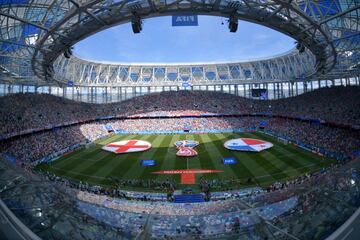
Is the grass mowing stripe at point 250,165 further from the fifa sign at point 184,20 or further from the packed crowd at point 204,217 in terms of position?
the packed crowd at point 204,217

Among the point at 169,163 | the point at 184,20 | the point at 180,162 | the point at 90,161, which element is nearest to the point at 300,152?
the point at 180,162

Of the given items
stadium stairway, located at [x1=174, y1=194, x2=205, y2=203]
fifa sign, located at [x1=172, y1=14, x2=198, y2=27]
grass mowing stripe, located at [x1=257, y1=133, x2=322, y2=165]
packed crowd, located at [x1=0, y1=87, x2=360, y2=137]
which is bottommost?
stadium stairway, located at [x1=174, y1=194, x2=205, y2=203]

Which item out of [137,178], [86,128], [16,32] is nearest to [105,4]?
[16,32]

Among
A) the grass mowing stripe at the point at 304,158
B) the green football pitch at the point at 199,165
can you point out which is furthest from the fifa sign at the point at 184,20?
the grass mowing stripe at the point at 304,158

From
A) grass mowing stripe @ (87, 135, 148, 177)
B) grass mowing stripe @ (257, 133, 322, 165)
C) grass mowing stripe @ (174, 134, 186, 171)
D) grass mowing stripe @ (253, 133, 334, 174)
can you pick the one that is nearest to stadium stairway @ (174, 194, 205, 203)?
grass mowing stripe @ (174, 134, 186, 171)

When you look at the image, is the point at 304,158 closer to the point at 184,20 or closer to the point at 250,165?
the point at 250,165

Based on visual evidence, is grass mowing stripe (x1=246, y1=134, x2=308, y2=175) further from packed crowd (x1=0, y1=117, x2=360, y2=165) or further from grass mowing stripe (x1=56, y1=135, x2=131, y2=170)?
grass mowing stripe (x1=56, y1=135, x2=131, y2=170)

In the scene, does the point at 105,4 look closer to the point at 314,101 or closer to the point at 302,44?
the point at 302,44
